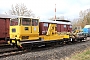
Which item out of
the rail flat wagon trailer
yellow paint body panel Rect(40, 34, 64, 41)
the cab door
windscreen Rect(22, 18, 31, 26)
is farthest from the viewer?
yellow paint body panel Rect(40, 34, 64, 41)

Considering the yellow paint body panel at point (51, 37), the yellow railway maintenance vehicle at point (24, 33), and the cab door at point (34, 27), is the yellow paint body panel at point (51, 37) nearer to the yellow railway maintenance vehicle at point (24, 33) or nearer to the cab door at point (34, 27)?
the yellow railway maintenance vehicle at point (24, 33)

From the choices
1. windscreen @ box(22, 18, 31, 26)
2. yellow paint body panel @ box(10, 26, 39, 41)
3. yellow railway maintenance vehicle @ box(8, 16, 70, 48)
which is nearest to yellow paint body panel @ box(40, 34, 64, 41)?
yellow railway maintenance vehicle @ box(8, 16, 70, 48)

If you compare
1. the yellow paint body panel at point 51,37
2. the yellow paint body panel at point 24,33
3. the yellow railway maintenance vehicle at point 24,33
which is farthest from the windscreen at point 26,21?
the yellow paint body panel at point 51,37

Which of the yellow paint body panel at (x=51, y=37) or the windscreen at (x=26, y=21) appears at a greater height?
the windscreen at (x=26, y=21)

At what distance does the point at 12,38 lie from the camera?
45.3 feet

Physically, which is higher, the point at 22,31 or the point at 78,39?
the point at 22,31

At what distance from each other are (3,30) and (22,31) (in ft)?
11.4

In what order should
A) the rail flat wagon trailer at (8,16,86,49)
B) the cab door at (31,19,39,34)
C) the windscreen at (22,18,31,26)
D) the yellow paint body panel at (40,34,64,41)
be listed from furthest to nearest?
the yellow paint body panel at (40,34,64,41)
the cab door at (31,19,39,34)
the windscreen at (22,18,31,26)
the rail flat wagon trailer at (8,16,86,49)

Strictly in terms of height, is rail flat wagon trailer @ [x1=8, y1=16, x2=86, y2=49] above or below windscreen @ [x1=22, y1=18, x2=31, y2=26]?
below

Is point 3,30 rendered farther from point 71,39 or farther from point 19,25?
point 71,39

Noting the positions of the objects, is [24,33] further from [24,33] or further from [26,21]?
[26,21]

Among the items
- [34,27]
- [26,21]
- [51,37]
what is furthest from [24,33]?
[51,37]

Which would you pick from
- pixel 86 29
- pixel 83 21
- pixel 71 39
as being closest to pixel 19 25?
pixel 71 39

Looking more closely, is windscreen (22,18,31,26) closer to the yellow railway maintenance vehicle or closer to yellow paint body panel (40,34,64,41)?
the yellow railway maintenance vehicle
